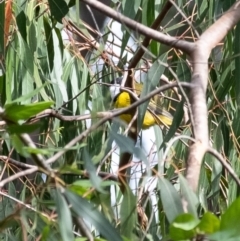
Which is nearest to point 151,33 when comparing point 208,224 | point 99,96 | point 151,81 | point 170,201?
point 151,81

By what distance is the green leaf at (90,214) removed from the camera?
2.41 feet

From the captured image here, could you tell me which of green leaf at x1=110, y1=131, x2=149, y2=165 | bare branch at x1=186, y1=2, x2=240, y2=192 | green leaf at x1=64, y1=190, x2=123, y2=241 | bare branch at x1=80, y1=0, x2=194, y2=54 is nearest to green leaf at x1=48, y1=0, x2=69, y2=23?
bare branch at x1=80, y1=0, x2=194, y2=54

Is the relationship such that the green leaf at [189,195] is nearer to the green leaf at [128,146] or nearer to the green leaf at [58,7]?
the green leaf at [128,146]

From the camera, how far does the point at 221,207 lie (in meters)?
1.61

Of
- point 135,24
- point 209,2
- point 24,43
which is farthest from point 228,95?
point 135,24

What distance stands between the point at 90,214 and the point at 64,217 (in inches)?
1.4

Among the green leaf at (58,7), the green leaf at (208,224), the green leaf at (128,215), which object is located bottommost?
the green leaf at (128,215)

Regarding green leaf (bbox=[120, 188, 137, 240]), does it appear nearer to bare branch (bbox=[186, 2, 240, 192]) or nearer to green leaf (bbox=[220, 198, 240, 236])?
bare branch (bbox=[186, 2, 240, 192])

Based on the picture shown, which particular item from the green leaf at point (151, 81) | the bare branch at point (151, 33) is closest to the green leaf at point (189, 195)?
the bare branch at point (151, 33)

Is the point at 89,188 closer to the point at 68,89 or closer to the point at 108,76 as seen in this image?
the point at 68,89

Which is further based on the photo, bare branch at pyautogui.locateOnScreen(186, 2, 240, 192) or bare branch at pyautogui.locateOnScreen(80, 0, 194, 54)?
bare branch at pyautogui.locateOnScreen(80, 0, 194, 54)

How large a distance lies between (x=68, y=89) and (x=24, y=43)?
11.6 inches

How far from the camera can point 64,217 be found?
2.38ft

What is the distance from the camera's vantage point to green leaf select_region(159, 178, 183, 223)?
78 cm
